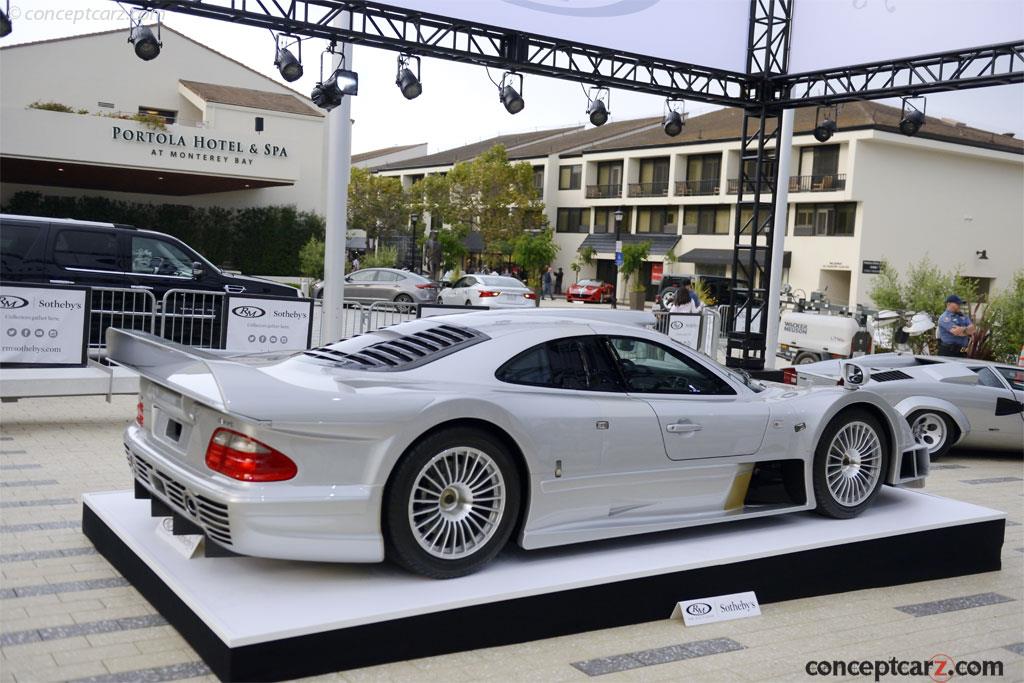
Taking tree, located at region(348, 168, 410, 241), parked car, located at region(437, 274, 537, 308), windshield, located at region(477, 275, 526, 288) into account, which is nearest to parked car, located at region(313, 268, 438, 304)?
parked car, located at region(437, 274, 537, 308)

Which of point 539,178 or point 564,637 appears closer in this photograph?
point 564,637

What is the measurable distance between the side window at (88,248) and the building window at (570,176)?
2107 inches

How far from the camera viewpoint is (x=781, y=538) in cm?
535

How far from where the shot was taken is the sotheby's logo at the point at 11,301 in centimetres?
914

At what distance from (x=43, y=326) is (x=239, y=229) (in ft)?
90.2

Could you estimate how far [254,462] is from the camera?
4.05m

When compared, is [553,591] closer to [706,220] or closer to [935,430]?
[935,430]

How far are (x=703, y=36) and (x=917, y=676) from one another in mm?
11246

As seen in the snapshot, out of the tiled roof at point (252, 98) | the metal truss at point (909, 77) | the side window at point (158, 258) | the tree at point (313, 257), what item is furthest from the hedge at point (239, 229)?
the metal truss at point (909, 77)

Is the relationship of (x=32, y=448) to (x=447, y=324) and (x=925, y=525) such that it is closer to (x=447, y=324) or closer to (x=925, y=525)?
(x=447, y=324)

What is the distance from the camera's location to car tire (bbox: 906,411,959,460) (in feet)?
33.6

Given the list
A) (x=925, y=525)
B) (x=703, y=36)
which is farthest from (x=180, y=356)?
(x=703, y=36)

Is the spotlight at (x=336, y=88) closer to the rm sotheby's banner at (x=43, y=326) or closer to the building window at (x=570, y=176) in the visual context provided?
the rm sotheby's banner at (x=43, y=326)

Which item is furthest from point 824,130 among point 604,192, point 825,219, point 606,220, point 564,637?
point 606,220
